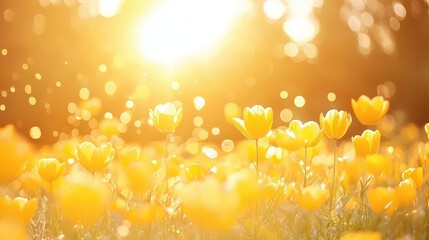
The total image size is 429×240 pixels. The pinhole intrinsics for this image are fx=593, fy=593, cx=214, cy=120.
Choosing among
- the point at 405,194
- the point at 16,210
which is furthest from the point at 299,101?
the point at 16,210

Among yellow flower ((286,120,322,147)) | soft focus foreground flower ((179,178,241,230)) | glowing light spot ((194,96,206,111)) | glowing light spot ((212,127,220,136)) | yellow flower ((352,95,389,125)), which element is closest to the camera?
soft focus foreground flower ((179,178,241,230))

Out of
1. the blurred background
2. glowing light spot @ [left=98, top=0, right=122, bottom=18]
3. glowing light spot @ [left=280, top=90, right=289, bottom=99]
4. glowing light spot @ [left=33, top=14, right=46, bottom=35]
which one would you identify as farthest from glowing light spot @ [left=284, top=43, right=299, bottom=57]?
glowing light spot @ [left=33, top=14, right=46, bottom=35]

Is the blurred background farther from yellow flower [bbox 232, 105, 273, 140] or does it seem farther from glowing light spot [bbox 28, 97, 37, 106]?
yellow flower [bbox 232, 105, 273, 140]

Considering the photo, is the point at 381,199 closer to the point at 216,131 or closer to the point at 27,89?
the point at 27,89

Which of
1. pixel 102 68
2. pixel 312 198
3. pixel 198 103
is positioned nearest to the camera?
pixel 312 198

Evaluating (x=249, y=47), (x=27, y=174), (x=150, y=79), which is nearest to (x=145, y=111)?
(x=150, y=79)

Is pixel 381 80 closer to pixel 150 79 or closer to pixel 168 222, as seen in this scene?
pixel 150 79

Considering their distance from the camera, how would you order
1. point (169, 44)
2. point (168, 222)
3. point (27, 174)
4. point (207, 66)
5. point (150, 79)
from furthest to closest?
point (207, 66)
point (150, 79)
point (169, 44)
point (27, 174)
point (168, 222)
